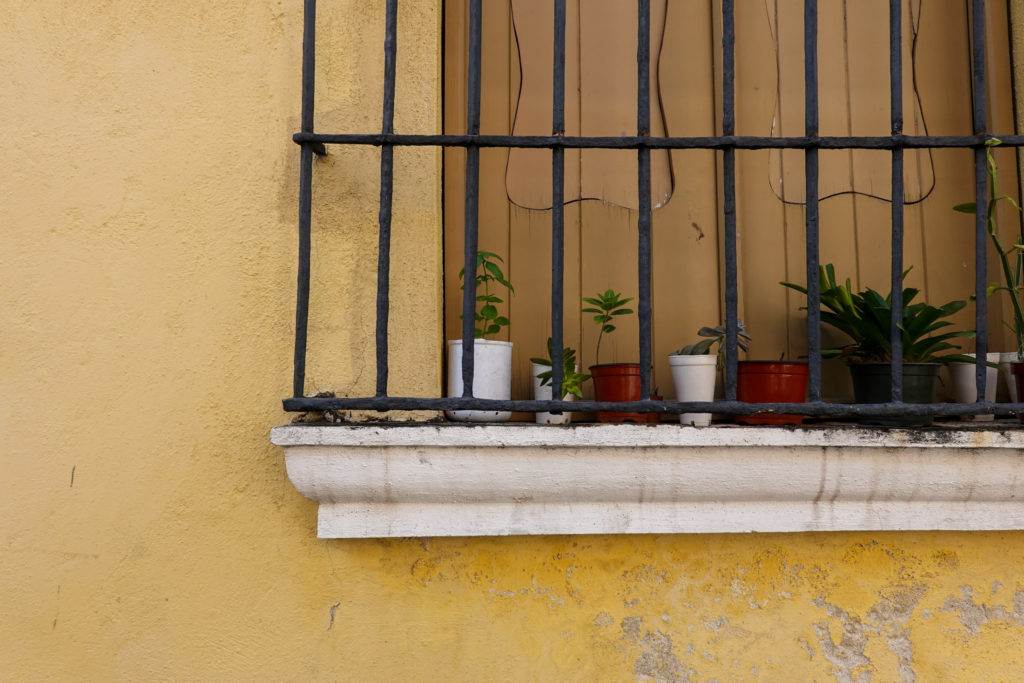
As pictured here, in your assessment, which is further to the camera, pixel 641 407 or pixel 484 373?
pixel 484 373

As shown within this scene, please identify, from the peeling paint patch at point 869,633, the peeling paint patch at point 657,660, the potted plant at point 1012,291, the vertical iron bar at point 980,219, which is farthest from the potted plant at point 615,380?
the potted plant at point 1012,291

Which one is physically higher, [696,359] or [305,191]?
[305,191]

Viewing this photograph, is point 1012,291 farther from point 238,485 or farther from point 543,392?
point 238,485

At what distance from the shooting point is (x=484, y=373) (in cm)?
149

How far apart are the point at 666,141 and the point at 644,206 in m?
0.14

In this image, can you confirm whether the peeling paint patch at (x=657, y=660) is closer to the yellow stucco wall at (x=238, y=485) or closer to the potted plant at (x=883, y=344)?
the yellow stucco wall at (x=238, y=485)

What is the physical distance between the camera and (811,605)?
1441 millimetres

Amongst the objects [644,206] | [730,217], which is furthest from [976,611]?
[644,206]

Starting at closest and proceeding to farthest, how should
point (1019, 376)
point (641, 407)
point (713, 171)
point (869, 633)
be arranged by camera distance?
point (641, 407) → point (869, 633) → point (1019, 376) → point (713, 171)

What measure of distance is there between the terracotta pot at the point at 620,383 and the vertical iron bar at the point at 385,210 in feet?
1.63

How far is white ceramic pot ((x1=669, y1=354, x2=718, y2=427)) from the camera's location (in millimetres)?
1521

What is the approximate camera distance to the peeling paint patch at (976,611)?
1437mm

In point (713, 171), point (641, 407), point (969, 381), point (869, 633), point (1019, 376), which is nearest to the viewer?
point (641, 407)

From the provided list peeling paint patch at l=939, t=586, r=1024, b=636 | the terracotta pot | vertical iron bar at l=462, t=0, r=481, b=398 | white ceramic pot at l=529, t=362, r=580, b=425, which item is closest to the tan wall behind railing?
white ceramic pot at l=529, t=362, r=580, b=425
